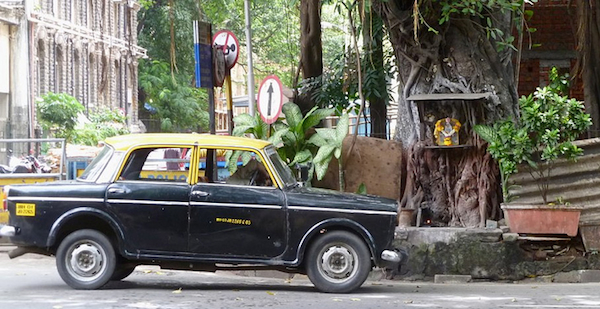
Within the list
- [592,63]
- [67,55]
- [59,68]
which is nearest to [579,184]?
[592,63]

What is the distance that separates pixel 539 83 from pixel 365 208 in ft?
39.0

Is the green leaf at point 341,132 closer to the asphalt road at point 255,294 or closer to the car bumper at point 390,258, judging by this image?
the asphalt road at point 255,294

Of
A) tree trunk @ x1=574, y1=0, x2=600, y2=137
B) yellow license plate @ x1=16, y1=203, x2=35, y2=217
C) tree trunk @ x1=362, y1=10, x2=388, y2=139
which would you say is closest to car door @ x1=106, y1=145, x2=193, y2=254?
yellow license plate @ x1=16, y1=203, x2=35, y2=217

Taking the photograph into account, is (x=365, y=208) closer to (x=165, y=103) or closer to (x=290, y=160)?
(x=290, y=160)

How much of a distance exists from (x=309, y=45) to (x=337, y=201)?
8.70m

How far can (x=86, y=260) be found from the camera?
34.6 feet

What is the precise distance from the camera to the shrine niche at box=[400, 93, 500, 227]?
1430cm

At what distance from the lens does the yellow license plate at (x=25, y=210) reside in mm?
10461

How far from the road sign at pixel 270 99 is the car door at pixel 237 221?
400 centimetres

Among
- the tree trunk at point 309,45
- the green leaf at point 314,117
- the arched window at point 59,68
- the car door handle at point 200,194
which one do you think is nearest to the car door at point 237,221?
the car door handle at point 200,194

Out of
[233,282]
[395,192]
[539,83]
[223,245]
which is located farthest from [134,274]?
[539,83]

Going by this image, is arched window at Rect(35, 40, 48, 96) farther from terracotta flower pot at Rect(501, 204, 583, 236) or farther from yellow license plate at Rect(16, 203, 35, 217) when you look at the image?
yellow license plate at Rect(16, 203, 35, 217)

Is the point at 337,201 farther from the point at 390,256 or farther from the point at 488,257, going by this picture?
the point at 488,257

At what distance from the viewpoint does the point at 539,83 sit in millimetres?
21547
